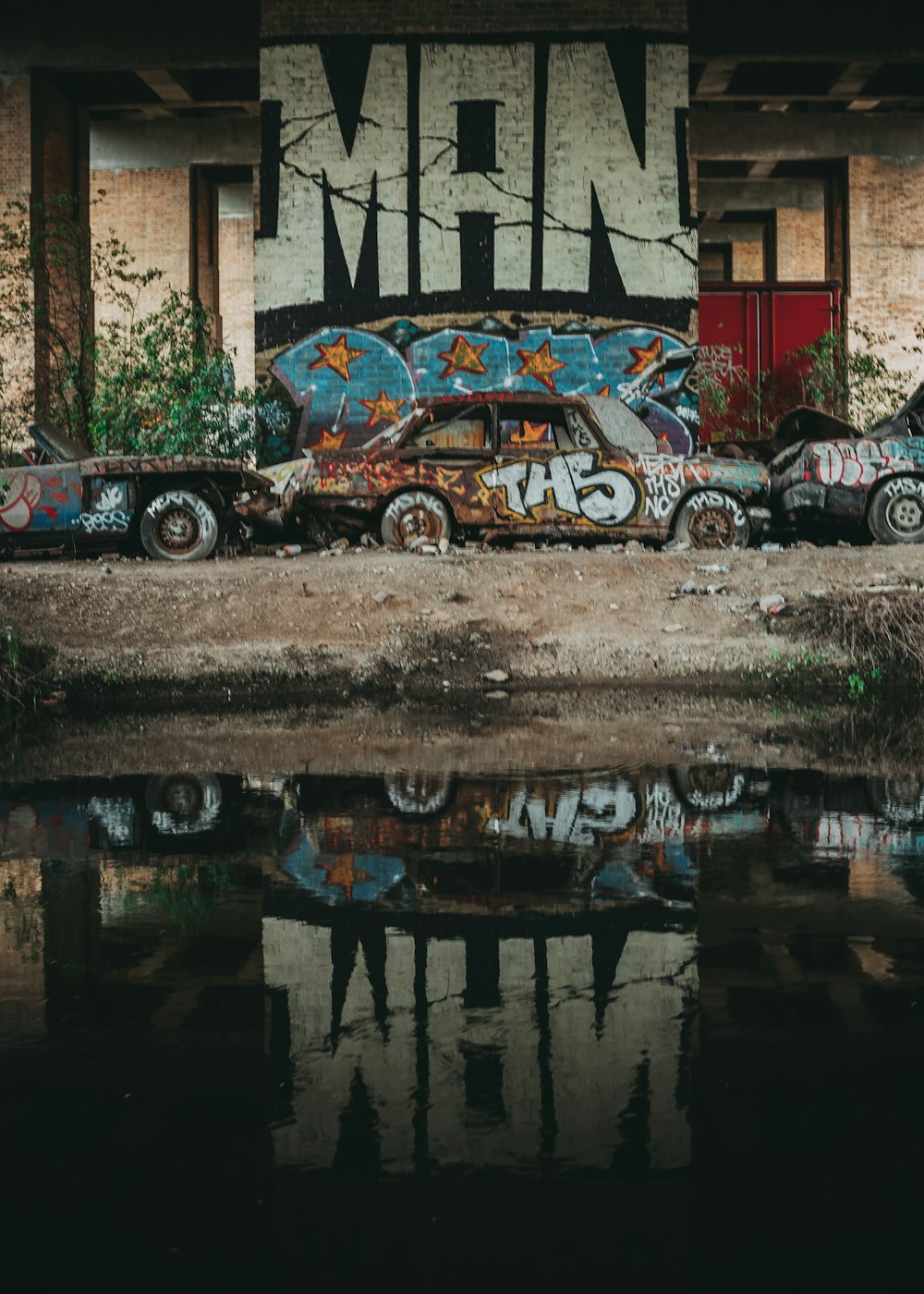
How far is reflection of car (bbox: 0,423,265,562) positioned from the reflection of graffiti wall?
4.81m

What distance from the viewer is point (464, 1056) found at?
9.12ft

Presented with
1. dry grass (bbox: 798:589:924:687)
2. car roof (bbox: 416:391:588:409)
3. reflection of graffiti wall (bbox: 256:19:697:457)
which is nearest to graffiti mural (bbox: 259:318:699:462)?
reflection of graffiti wall (bbox: 256:19:697:457)

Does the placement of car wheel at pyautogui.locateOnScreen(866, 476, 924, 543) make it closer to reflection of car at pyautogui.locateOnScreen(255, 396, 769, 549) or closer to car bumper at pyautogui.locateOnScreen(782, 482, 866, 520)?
car bumper at pyautogui.locateOnScreen(782, 482, 866, 520)

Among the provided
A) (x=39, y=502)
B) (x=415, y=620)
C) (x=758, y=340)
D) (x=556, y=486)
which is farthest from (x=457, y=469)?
(x=758, y=340)

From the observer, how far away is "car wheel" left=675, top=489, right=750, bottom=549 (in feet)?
40.5

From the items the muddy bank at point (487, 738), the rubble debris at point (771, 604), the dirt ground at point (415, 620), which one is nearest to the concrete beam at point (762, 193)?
the dirt ground at point (415, 620)

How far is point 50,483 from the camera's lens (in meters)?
11.2

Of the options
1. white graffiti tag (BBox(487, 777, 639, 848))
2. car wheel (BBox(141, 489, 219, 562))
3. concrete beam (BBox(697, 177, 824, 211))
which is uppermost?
concrete beam (BBox(697, 177, 824, 211))

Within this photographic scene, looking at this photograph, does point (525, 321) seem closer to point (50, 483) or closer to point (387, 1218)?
point (50, 483)

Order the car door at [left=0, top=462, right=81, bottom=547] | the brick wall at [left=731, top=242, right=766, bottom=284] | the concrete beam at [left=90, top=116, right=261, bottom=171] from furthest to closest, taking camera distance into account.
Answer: the brick wall at [left=731, top=242, right=766, bottom=284] < the concrete beam at [left=90, top=116, right=261, bottom=171] < the car door at [left=0, top=462, right=81, bottom=547]

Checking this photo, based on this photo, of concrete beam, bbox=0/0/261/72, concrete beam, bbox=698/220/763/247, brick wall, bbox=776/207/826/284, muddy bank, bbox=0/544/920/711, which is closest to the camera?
muddy bank, bbox=0/544/920/711

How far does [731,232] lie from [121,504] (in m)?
24.0

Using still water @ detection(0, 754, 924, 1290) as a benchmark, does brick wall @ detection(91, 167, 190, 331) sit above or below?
above

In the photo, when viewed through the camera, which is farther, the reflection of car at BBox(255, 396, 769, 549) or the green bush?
the green bush
